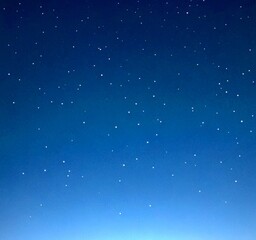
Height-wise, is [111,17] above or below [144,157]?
above

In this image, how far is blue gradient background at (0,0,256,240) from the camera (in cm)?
192

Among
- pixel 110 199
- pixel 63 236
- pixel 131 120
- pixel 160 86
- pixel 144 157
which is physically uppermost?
pixel 160 86

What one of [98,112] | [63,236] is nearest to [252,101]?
[98,112]

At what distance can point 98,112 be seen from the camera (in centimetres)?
195

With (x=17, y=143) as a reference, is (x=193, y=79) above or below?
above

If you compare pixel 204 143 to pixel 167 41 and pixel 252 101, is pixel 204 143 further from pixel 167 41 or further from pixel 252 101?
pixel 167 41

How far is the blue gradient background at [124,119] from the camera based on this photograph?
6.31 feet

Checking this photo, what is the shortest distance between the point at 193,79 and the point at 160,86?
159 mm

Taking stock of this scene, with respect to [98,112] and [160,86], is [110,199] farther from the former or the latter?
[160,86]

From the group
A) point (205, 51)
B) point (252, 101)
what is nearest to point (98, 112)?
point (205, 51)

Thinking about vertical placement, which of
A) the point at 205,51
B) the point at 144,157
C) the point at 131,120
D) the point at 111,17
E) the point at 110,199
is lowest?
the point at 110,199

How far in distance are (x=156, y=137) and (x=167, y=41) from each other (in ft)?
1.51

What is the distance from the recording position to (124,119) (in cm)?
195

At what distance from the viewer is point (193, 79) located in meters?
1.94
